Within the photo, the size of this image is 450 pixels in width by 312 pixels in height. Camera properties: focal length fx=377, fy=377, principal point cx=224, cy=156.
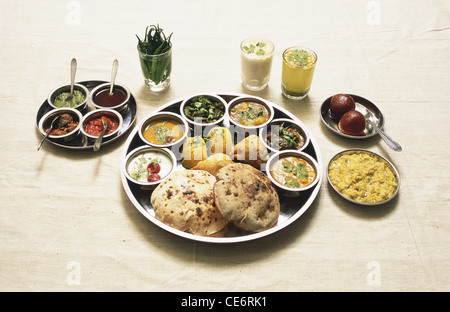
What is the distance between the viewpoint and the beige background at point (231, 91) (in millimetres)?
2154

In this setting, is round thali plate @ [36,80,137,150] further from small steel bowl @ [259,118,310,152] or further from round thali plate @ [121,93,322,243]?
small steel bowl @ [259,118,310,152]

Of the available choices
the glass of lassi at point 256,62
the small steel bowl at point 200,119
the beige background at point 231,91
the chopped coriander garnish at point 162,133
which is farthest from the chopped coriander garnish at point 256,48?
the chopped coriander garnish at point 162,133

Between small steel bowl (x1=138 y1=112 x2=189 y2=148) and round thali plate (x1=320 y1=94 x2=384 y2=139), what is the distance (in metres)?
1.07

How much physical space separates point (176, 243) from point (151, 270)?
21 centimetres

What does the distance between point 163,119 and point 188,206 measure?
0.91 metres

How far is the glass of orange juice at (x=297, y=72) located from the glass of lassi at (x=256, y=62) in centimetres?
14

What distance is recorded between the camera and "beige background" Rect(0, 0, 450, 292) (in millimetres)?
2154

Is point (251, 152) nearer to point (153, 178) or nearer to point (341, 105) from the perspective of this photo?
point (153, 178)

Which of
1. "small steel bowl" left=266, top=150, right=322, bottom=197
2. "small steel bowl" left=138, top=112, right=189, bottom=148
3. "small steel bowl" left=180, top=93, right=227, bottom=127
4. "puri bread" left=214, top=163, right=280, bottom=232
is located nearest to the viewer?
"puri bread" left=214, top=163, right=280, bottom=232

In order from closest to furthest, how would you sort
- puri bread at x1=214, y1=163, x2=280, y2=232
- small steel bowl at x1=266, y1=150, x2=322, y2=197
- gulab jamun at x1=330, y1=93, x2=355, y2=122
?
puri bread at x1=214, y1=163, x2=280, y2=232, small steel bowl at x1=266, y1=150, x2=322, y2=197, gulab jamun at x1=330, y1=93, x2=355, y2=122

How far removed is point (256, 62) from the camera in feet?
9.96

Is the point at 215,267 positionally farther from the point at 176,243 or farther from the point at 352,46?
the point at 352,46

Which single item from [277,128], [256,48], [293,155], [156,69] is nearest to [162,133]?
[156,69]

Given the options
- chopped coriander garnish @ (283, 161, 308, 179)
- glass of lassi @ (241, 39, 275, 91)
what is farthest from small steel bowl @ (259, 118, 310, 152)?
glass of lassi @ (241, 39, 275, 91)
